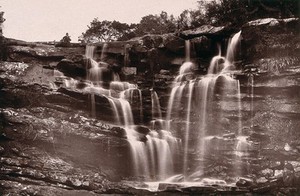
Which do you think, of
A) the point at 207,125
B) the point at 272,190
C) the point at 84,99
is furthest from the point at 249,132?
the point at 84,99

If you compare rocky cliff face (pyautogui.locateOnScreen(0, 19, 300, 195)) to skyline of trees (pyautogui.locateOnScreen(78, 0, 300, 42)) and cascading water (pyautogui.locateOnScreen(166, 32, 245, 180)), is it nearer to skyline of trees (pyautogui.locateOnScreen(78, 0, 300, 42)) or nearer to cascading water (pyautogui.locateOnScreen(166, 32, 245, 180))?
cascading water (pyautogui.locateOnScreen(166, 32, 245, 180))

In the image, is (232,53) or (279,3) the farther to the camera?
(279,3)

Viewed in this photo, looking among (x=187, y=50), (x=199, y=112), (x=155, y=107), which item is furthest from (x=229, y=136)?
(x=187, y=50)

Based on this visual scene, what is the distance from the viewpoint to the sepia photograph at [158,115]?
64.3 ft

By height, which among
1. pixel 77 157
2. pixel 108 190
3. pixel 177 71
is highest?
pixel 177 71

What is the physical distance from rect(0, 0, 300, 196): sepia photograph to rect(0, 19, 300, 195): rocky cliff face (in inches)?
2.2

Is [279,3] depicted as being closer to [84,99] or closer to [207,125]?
[207,125]

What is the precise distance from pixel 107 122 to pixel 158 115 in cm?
338

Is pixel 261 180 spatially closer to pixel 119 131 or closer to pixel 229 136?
pixel 229 136

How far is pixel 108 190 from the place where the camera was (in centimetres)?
1902

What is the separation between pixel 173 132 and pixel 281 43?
8763 mm

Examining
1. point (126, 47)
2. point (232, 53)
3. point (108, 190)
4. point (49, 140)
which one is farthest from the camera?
point (126, 47)

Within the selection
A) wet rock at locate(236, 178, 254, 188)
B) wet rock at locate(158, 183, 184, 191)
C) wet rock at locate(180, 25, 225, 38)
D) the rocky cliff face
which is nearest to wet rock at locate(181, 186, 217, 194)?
the rocky cliff face

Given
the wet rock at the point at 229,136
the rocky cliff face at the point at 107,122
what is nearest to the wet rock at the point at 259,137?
the rocky cliff face at the point at 107,122
